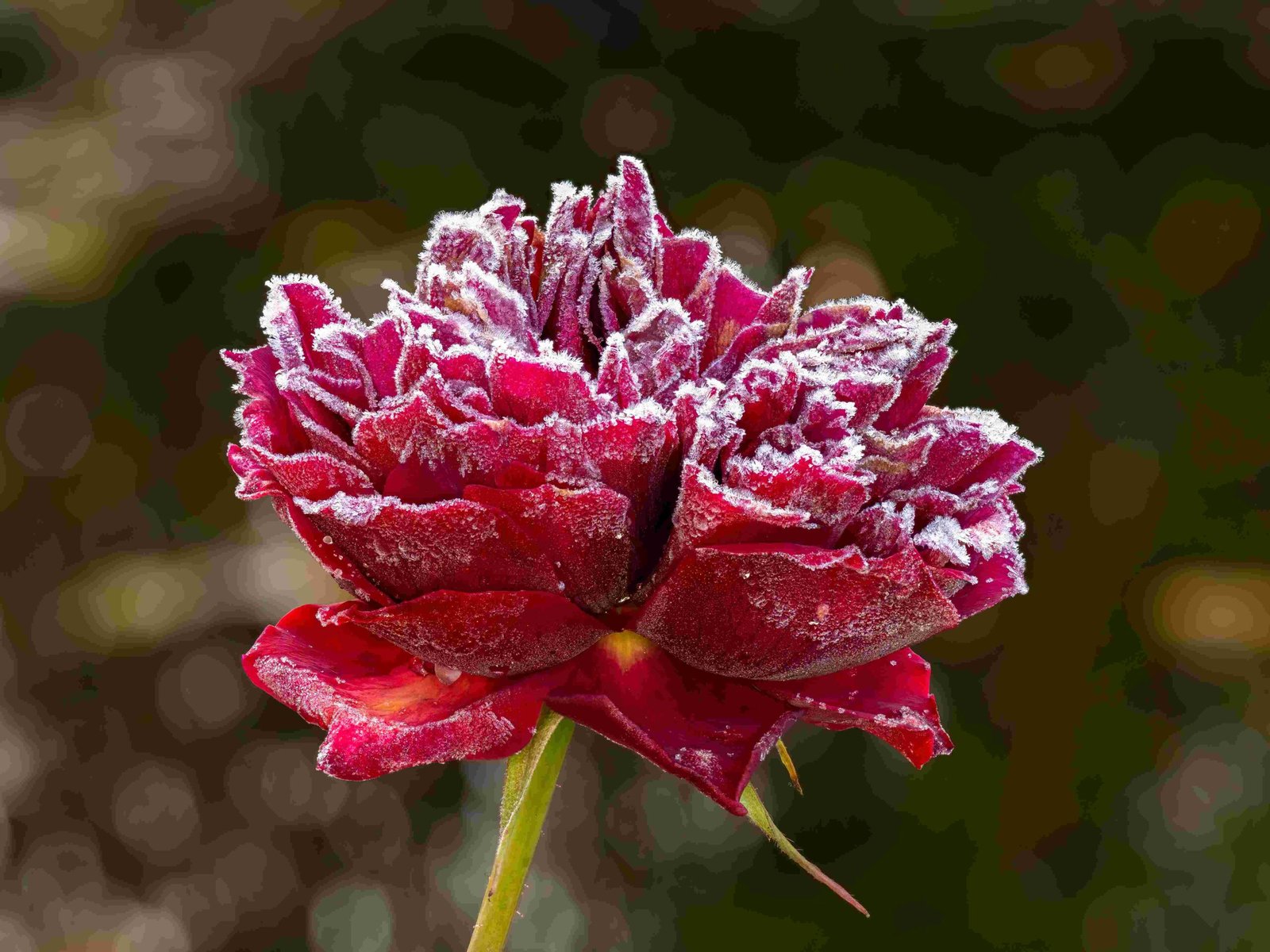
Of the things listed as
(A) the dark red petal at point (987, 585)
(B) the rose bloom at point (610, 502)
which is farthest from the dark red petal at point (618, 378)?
(A) the dark red petal at point (987, 585)

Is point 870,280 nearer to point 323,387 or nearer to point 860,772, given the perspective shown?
point 860,772

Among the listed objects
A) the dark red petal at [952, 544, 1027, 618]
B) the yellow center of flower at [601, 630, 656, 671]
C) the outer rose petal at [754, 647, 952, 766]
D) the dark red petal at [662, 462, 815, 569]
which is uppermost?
the dark red petal at [662, 462, 815, 569]

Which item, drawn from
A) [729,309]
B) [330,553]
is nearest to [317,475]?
[330,553]

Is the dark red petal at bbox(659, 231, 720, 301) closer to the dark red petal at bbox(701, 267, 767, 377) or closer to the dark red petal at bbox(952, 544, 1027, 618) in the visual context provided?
the dark red petal at bbox(701, 267, 767, 377)

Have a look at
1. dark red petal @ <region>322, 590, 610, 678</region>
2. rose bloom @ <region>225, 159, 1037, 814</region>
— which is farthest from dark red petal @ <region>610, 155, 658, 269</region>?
dark red petal @ <region>322, 590, 610, 678</region>

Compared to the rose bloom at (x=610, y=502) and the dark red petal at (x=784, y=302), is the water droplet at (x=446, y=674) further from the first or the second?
the dark red petal at (x=784, y=302)

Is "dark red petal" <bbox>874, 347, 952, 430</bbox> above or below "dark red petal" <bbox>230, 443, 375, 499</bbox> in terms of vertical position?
above
